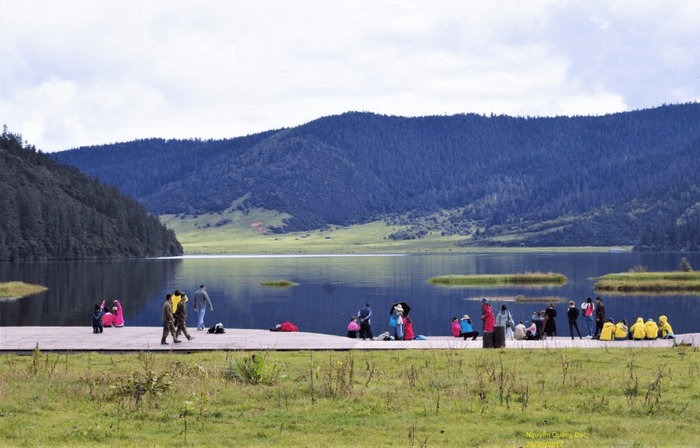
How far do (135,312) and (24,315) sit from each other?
383 inches

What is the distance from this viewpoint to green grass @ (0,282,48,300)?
97031 millimetres

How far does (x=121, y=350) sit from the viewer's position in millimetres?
34969

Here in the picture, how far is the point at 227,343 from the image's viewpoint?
3738 centimetres

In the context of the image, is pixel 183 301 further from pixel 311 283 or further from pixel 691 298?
pixel 311 283

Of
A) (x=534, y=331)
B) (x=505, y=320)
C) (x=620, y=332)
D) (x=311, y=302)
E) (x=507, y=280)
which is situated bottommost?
(x=311, y=302)

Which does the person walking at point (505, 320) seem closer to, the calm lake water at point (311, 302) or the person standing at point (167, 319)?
the calm lake water at point (311, 302)

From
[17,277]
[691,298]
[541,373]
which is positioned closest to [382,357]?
[541,373]

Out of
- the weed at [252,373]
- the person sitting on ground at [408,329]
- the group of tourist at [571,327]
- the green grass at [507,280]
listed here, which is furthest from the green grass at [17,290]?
the weed at [252,373]

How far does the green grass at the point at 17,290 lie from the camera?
97031mm

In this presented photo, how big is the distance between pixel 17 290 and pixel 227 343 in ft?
232

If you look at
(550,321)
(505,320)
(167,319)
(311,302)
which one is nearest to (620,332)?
(505,320)

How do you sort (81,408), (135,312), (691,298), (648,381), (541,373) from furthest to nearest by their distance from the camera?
(691,298), (135,312), (541,373), (648,381), (81,408)

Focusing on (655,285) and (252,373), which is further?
(655,285)

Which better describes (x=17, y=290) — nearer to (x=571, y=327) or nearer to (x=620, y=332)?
(x=571, y=327)
